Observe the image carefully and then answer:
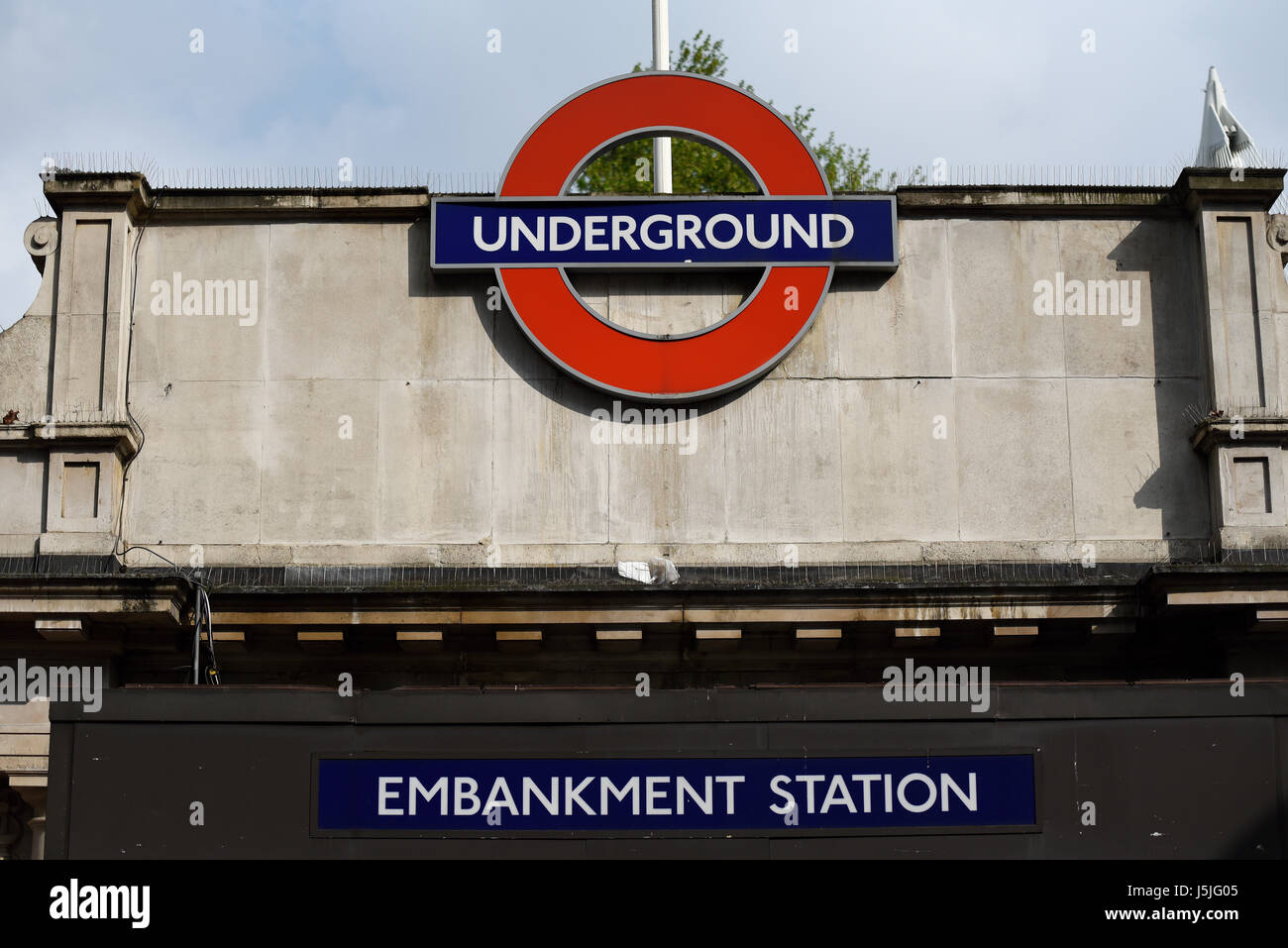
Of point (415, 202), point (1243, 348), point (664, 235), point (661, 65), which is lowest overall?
point (1243, 348)

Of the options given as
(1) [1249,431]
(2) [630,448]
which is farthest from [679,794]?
(1) [1249,431]

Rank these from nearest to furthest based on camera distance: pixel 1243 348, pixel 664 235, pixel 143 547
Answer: pixel 143 547, pixel 1243 348, pixel 664 235

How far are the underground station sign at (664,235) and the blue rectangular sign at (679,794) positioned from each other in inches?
197

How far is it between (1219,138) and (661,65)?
676 cm

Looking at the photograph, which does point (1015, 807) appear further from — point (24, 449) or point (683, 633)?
point (24, 449)

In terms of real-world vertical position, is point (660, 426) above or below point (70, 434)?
above

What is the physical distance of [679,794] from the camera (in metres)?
16.5

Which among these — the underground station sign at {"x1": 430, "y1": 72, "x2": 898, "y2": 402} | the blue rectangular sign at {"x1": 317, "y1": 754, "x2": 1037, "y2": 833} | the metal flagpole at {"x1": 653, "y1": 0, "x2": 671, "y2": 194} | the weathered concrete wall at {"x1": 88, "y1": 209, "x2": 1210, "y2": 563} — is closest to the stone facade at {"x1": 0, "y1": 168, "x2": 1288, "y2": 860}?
the weathered concrete wall at {"x1": 88, "y1": 209, "x2": 1210, "y2": 563}

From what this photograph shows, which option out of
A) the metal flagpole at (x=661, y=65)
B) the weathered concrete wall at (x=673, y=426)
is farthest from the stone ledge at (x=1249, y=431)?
the metal flagpole at (x=661, y=65)

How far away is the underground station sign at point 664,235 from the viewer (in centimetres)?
2042

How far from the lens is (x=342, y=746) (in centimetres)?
1672

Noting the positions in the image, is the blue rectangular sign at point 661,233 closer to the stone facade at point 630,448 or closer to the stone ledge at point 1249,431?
the stone facade at point 630,448

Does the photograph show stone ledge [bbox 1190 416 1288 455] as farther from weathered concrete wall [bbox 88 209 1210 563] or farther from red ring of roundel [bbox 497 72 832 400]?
red ring of roundel [bbox 497 72 832 400]

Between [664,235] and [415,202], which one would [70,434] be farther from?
[664,235]
